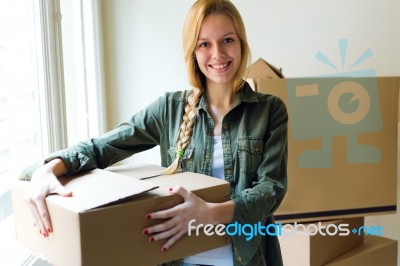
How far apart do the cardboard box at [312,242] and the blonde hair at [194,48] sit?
62cm

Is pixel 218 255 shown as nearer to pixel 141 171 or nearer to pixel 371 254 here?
pixel 141 171

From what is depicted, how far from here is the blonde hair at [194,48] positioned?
3.71 feet

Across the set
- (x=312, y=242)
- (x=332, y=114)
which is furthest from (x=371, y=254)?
(x=332, y=114)

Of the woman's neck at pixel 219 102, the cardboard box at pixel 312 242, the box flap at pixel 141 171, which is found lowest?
the cardboard box at pixel 312 242

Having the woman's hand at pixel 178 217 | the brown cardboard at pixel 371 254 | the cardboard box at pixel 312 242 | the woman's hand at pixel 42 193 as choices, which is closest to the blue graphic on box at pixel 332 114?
the cardboard box at pixel 312 242

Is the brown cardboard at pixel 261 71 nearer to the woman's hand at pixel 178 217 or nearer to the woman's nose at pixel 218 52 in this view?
the woman's nose at pixel 218 52

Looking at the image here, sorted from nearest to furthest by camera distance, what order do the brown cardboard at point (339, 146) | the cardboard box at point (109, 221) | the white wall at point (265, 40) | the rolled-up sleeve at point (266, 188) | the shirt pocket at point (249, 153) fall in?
the cardboard box at point (109, 221)
the rolled-up sleeve at point (266, 188)
the shirt pocket at point (249, 153)
the brown cardboard at point (339, 146)
the white wall at point (265, 40)

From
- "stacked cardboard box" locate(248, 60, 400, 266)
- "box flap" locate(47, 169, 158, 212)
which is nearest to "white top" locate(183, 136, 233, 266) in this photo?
"box flap" locate(47, 169, 158, 212)

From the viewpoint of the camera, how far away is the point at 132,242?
0.87 m

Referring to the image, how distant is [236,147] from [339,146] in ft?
2.05

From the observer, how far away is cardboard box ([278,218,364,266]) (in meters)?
1.58

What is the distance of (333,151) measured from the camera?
1606 mm

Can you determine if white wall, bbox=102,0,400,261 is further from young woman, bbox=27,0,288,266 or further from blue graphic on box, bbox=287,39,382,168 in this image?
young woman, bbox=27,0,288,266

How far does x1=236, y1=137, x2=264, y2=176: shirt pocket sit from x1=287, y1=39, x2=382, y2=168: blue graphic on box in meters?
0.50
